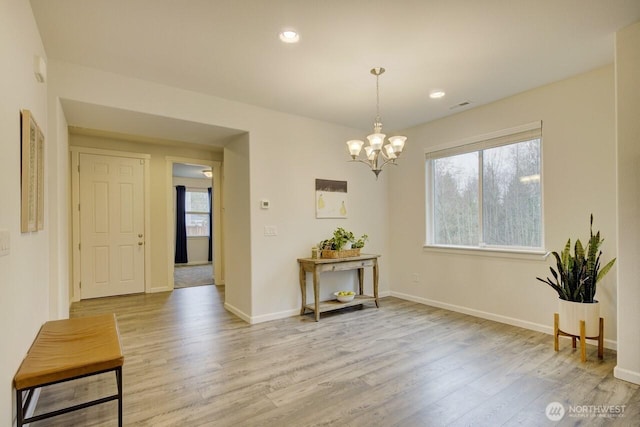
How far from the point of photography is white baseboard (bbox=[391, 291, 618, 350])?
3.41 meters

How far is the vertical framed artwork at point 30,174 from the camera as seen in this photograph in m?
1.80

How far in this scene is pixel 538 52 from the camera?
2.76 meters

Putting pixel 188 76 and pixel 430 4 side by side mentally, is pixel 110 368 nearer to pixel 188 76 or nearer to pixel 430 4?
pixel 188 76

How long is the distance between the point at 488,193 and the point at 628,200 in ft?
5.46

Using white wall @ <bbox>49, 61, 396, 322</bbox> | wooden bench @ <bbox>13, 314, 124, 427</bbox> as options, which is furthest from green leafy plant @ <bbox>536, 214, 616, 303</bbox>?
wooden bench @ <bbox>13, 314, 124, 427</bbox>

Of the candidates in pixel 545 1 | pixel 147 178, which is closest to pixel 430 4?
pixel 545 1

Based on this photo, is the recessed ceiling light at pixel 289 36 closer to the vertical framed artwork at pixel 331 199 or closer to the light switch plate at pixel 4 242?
the light switch plate at pixel 4 242

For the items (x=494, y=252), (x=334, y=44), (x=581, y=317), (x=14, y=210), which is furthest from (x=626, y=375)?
(x=14, y=210)

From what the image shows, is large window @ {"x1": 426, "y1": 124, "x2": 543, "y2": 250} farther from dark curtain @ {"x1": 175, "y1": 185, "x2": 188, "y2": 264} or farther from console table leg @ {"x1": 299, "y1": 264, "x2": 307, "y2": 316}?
dark curtain @ {"x1": 175, "y1": 185, "x2": 188, "y2": 264}

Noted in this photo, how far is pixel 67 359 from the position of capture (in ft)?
5.86

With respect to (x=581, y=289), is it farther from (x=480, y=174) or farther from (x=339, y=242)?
(x=339, y=242)

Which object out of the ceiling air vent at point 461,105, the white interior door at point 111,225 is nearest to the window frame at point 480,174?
the ceiling air vent at point 461,105

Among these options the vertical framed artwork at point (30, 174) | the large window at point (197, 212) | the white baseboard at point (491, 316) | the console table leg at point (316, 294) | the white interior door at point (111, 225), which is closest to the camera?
the vertical framed artwork at point (30, 174)

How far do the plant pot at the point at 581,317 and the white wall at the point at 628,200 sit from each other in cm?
34
